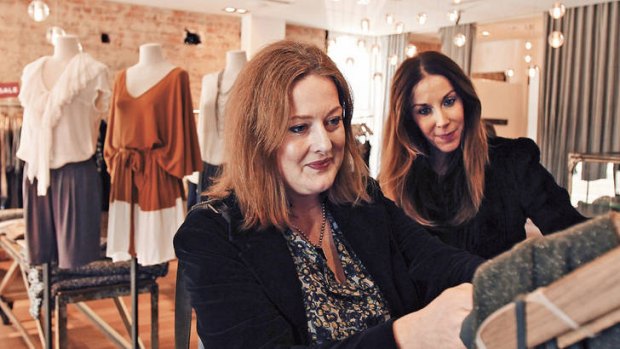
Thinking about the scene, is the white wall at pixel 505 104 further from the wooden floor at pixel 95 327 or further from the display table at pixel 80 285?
the display table at pixel 80 285

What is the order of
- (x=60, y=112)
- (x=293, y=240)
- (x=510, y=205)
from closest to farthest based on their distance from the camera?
(x=293, y=240)
(x=510, y=205)
(x=60, y=112)

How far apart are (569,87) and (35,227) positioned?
24.5 feet

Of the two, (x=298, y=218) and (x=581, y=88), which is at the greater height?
(x=581, y=88)

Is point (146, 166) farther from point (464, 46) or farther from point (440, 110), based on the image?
point (464, 46)

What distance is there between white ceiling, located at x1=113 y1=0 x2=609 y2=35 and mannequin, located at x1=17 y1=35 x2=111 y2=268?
5.36 m

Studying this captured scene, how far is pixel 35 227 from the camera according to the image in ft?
10.3

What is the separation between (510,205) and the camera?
1898 millimetres

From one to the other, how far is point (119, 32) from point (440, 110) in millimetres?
7476

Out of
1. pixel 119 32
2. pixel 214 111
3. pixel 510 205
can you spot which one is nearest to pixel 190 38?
pixel 119 32

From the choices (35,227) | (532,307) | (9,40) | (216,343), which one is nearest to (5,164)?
A: (9,40)

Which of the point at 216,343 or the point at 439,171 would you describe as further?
the point at 439,171

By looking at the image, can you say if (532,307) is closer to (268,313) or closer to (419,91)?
(268,313)

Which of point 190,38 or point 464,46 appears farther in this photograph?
point 464,46

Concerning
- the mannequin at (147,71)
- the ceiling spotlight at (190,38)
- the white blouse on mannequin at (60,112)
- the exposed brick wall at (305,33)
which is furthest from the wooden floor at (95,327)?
the exposed brick wall at (305,33)
